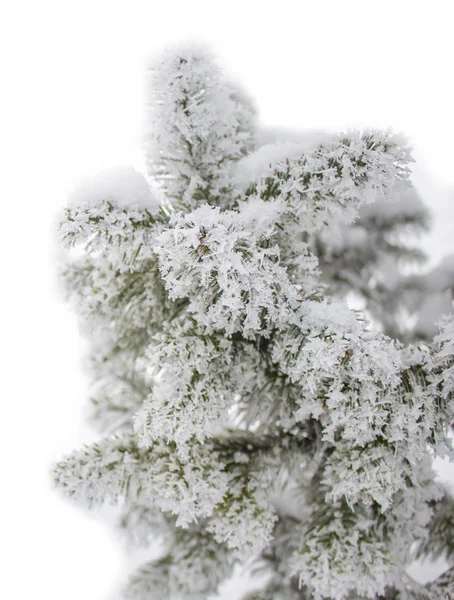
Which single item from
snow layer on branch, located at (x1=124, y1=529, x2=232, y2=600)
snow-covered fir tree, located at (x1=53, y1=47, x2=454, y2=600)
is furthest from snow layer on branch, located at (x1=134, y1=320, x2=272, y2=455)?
snow layer on branch, located at (x1=124, y1=529, x2=232, y2=600)

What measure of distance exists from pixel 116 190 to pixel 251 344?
0.97 meters

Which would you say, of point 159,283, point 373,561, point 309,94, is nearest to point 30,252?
point 309,94

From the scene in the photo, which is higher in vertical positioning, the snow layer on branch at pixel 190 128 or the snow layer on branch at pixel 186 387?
the snow layer on branch at pixel 190 128

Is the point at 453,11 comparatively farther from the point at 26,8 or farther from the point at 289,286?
the point at 26,8

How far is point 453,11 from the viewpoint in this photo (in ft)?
43.0

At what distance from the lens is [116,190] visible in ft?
6.22

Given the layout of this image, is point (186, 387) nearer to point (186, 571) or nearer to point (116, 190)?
point (116, 190)

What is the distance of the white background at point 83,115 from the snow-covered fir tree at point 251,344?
3.45m

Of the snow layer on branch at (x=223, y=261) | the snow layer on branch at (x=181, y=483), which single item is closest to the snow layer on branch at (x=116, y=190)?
the snow layer on branch at (x=223, y=261)

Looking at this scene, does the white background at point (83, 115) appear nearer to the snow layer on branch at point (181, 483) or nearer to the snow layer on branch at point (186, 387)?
the snow layer on branch at point (181, 483)

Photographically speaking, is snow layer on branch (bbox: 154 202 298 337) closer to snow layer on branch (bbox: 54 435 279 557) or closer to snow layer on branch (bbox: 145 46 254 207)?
snow layer on branch (bbox: 145 46 254 207)

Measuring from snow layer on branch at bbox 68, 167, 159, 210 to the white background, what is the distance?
3.49 meters

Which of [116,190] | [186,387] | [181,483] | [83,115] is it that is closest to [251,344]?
[186,387]

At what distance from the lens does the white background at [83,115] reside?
734cm
